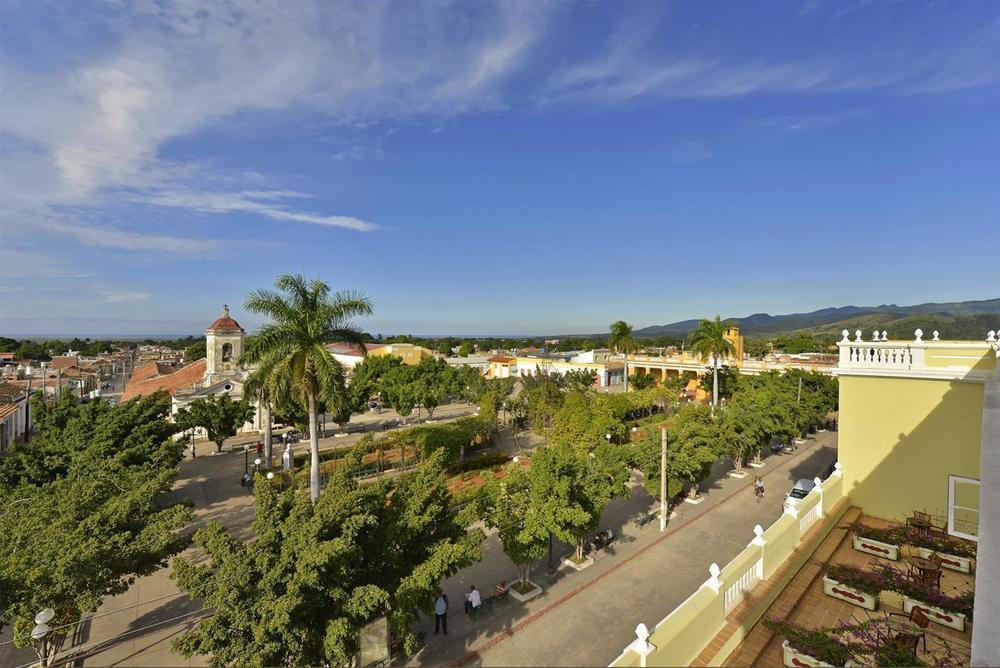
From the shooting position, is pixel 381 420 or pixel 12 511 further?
pixel 381 420

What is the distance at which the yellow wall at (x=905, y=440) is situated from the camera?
8.30 meters

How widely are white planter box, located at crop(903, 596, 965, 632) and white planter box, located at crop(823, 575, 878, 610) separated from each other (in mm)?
354

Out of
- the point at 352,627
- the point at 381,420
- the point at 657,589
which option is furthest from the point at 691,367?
the point at 352,627

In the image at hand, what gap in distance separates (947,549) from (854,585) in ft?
7.70

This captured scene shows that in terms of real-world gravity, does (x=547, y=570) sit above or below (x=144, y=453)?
below

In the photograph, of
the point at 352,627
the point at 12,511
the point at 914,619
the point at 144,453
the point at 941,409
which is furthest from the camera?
the point at 144,453

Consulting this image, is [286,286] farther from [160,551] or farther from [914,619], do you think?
[914,619]

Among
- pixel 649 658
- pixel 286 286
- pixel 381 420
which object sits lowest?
pixel 381 420

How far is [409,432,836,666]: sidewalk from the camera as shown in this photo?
587 centimetres

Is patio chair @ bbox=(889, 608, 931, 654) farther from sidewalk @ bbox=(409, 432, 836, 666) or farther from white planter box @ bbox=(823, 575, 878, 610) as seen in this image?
sidewalk @ bbox=(409, 432, 836, 666)

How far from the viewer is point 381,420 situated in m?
37.8

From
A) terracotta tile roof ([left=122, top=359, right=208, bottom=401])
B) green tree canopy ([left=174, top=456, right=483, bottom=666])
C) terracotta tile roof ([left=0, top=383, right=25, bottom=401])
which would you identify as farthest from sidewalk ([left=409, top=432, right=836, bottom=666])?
terracotta tile roof ([left=0, top=383, right=25, bottom=401])

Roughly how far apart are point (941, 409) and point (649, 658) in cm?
860

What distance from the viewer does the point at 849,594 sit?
6.28 meters
